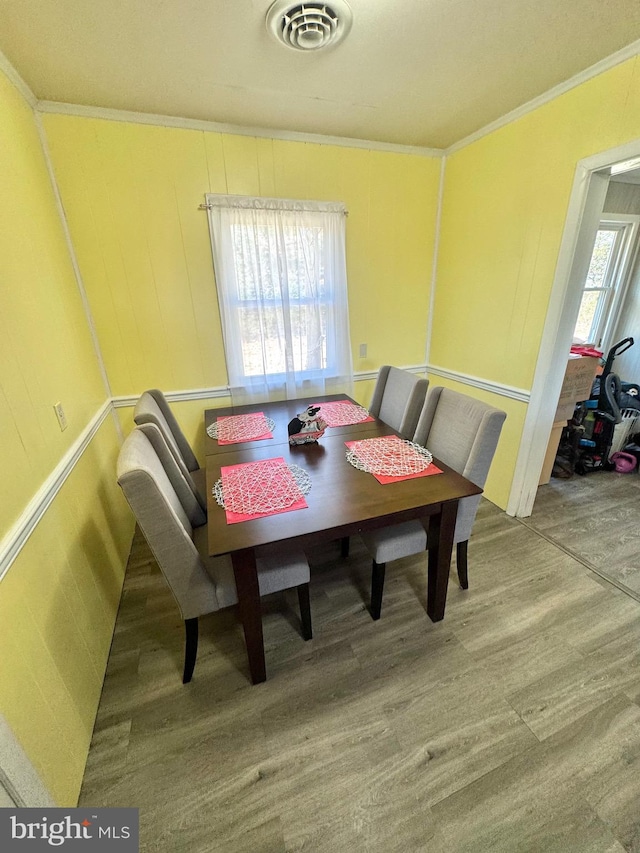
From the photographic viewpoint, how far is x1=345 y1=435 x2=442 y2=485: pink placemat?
1423 millimetres

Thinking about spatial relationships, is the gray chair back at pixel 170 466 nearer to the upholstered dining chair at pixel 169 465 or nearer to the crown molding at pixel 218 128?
the upholstered dining chair at pixel 169 465

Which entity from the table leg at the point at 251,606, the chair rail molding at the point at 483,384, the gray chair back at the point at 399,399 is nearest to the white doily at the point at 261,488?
the table leg at the point at 251,606

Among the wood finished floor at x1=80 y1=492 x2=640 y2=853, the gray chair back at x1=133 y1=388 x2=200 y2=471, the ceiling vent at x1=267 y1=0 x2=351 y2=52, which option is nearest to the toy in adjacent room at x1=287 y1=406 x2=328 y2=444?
the gray chair back at x1=133 y1=388 x2=200 y2=471

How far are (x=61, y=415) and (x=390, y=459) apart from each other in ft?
4.73

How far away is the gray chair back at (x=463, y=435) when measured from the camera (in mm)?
1438

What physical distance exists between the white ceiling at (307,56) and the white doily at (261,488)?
1695 millimetres

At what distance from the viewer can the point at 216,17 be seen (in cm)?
A: 121

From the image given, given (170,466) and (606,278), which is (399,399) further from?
(606,278)

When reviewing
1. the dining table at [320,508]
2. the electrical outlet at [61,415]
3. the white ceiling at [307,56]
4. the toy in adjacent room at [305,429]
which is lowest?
the dining table at [320,508]

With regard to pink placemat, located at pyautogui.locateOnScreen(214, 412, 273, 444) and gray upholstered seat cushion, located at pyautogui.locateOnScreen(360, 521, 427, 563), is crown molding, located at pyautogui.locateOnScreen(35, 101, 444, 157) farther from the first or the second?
gray upholstered seat cushion, located at pyautogui.locateOnScreen(360, 521, 427, 563)

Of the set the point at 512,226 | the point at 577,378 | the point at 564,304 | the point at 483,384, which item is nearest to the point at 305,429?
the point at 483,384

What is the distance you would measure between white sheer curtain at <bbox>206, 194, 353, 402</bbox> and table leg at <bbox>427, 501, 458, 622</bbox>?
151 cm

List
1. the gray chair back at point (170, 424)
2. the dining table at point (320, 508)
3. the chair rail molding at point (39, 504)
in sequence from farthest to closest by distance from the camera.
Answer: the gray chair back at point (170, 424) → the dining table at point (320, 508) → the chair rail molding at point (39, 504)

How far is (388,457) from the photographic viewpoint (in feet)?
5.13
